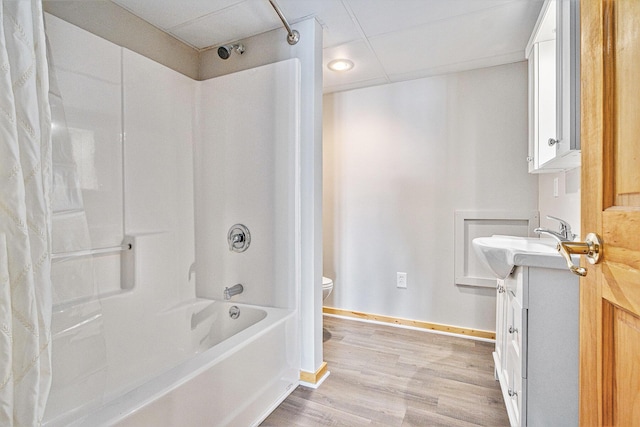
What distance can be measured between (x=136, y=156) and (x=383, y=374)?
198cm

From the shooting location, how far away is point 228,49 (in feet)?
6.76


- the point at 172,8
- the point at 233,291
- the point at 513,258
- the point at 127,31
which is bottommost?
the point at 233,291

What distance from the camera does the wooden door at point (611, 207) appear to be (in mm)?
526

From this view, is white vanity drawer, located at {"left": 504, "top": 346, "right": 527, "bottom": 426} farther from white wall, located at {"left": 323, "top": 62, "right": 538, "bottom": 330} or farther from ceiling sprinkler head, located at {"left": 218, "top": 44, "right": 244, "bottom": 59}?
ceiling sprinkler head, located at {"left": 218, "top": 44, "right": 244, "bottom": 59}

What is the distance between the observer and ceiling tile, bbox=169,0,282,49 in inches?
70.0

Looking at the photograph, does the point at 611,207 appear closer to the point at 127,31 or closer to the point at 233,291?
the point at 233,291

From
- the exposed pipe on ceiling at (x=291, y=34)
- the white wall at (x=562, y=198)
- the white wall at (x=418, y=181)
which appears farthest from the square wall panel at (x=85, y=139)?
the white wall at (x=562, y=198)

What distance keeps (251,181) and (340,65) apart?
1.18m

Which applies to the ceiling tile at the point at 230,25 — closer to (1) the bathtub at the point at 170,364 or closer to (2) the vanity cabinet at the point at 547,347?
(1) the bathtub at the point at 170,364

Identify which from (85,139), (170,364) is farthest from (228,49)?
(170,364)

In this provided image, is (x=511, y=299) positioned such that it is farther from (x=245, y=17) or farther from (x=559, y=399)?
(x=245, y=17)

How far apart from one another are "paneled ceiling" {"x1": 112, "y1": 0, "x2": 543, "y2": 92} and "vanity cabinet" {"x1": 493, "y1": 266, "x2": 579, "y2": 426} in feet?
4.79

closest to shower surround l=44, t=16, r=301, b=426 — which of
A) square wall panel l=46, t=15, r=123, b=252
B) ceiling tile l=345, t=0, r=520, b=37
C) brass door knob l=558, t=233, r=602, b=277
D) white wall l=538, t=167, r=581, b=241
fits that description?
square wall panel l=46, t=15, r=123, b=252

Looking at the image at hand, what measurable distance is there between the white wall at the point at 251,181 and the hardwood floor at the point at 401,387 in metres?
0.56
